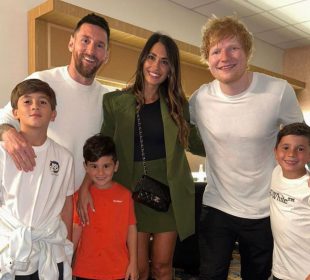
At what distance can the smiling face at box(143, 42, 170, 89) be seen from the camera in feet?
6.15

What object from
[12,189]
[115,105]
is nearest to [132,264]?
[12,189]

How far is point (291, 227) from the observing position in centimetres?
162

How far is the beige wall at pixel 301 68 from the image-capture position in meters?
6.59

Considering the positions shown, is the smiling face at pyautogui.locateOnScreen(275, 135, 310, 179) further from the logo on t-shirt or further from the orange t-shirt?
the logo on t-shirt

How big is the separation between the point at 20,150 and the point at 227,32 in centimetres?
111

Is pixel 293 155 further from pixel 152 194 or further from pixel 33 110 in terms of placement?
pixel 33 110

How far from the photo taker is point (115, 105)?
6.21 ft

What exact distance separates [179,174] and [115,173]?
13.5 inches

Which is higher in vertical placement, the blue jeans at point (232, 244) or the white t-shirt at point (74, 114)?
the white t-shirt at point (74, 114)

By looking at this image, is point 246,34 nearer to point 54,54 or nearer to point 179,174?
point 179,174

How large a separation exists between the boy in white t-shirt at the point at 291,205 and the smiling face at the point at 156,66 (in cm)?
68

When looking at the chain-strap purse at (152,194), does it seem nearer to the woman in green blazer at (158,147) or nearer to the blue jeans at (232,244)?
the woman in green blazer at (158,147)

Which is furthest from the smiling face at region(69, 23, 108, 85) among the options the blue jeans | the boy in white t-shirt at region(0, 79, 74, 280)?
the blue jeans

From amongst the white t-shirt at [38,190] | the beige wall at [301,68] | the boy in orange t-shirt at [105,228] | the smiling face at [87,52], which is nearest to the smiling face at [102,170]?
the boy in orange t-shirt at [105,228]
